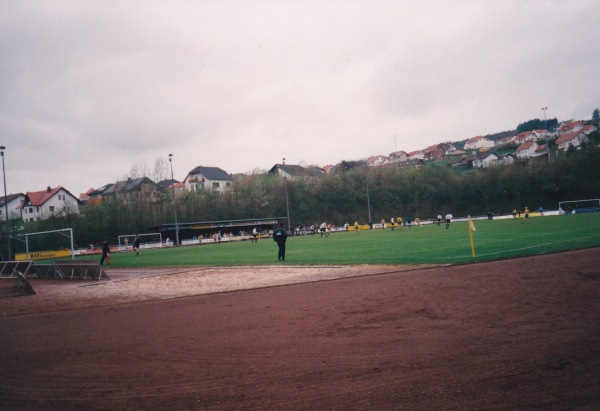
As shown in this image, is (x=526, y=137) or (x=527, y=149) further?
(x=526, y=137)

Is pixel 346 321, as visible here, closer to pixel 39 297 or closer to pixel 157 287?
pixel 157 287

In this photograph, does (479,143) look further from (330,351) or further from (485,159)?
(330,351)

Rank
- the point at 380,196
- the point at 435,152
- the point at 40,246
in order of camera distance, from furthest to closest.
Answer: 1. the point at 435,152
2. the point at 380,196
3. the point at 40,246

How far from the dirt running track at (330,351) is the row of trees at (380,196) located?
62.8m

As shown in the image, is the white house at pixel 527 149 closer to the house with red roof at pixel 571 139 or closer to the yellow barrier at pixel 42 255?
the house with red roof at pixel 571 139

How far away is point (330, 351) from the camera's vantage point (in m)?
6.27

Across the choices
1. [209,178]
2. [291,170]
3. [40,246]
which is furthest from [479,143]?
[40,246]

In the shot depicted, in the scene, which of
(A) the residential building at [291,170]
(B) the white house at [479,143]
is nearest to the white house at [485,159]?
(A) the residential building at [291,170]

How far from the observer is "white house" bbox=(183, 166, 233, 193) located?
324 feet

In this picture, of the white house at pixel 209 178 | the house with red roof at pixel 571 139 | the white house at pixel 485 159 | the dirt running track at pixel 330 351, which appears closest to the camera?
the dirt running track at pixel 330 351

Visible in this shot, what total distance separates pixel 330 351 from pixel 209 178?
3792 inches

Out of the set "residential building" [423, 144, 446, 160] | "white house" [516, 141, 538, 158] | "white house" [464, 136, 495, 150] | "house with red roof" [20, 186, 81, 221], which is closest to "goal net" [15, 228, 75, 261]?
"house with red roof" [20, 186, 81, 221]

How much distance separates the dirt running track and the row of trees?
62.8 m

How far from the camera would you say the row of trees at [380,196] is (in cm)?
7306
